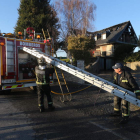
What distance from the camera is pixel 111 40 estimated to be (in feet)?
81.5

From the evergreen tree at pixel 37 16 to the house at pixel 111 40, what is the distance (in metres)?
7.05

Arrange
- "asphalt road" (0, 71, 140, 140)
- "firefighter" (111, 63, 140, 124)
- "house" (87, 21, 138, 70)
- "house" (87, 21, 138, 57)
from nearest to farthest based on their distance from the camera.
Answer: "asphalt road" (0, 71, 140, 140)
"firefighter" (111, 63, 140, 124)
"house" (87, 21, 138, 70)
"house" (87, 21, 138, 57)

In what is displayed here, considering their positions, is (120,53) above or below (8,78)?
above

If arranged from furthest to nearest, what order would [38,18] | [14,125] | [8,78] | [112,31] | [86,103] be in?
[112,31], [38,18], [8,78], [86,103], [14,125]

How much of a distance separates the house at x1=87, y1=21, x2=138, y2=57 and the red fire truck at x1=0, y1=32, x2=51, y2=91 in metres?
19.6

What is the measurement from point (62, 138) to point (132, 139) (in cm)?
147

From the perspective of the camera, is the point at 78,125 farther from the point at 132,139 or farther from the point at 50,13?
the point at 50,13

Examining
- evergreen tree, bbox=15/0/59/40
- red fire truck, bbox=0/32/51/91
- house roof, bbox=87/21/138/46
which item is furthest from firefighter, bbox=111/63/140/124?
house roof, bbox=87/21/138/46

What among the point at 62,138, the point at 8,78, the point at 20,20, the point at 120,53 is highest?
the point at 20,20

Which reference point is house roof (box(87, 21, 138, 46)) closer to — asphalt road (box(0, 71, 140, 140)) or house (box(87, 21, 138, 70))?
house (box(87, 21, 138, 70))

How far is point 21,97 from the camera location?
6102 mm

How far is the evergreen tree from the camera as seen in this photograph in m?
16.9

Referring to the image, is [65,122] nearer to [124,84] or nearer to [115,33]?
[124,84]

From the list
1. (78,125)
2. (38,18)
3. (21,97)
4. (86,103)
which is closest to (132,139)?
(78,125)
